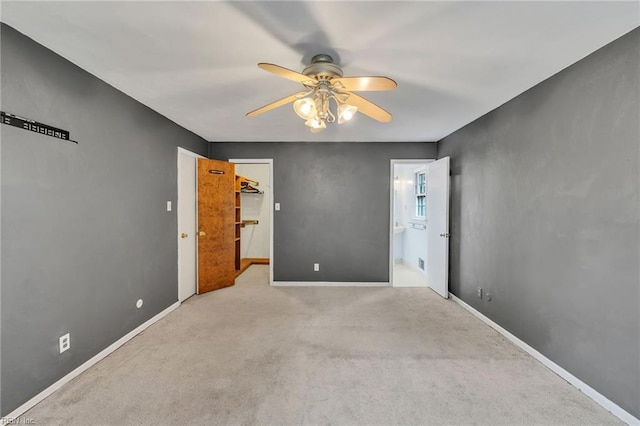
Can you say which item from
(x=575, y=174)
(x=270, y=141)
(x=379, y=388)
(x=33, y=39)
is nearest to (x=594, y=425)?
(x=379, y=388)

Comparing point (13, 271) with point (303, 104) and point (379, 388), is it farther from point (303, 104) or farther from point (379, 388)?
point (379, 388)

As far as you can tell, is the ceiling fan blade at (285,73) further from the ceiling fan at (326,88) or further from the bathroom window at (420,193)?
the bathroom window at (420,193)

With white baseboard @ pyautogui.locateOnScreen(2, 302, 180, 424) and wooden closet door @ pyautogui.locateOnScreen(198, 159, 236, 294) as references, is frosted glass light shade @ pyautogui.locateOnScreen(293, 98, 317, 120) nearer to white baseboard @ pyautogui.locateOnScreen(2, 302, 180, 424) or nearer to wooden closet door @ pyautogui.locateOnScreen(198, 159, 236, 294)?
white baseboard @ pyautogui.locateOnScreen(2, 302, 180, 424)

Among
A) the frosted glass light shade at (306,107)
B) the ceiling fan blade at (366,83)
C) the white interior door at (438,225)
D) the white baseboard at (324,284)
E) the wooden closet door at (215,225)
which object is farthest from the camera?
the white baseboard at (324,284)

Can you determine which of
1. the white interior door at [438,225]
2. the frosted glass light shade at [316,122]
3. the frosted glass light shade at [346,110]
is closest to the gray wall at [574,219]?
the white interior door at [438,225]

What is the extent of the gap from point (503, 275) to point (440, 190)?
5.11ft

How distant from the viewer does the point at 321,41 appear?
1.76 meters

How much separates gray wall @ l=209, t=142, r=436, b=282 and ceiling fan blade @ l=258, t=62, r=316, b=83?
2.83 m

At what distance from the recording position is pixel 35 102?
184 cm

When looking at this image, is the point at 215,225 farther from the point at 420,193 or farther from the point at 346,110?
the point at 420,193

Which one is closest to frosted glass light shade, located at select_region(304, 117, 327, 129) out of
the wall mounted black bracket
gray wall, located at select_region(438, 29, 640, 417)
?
the wall mounted black bracket

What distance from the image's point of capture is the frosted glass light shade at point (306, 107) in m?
1.87

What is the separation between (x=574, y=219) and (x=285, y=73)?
233 centimetres

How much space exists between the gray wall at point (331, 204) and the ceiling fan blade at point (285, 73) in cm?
283
